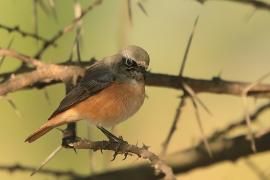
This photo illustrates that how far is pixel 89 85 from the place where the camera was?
437 centimetres

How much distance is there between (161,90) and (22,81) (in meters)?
3.38

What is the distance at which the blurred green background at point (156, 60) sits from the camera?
6.27 meters

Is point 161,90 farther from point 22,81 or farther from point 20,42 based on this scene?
point 22,81

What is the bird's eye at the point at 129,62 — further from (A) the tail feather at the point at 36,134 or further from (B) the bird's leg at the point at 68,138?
(B) the bird's leg at the point at 68,138

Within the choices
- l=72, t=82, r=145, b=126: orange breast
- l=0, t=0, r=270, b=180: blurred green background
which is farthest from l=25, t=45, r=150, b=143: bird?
l=0, t=0, r=270, b=180: blurred green background

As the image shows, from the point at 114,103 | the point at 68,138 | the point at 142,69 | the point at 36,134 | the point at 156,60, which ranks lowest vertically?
the point at 68,138

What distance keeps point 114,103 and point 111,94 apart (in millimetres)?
58

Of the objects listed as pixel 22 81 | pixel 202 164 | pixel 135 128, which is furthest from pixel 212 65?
pixel 22 81

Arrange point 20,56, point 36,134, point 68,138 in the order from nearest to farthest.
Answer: point 68,138 → point 20,56 → point 36,134

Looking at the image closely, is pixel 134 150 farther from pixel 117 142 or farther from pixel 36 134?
pixel 36 134

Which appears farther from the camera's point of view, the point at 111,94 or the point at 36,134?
the point at 111,94

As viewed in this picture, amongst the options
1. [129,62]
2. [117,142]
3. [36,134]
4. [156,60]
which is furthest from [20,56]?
[156,60]

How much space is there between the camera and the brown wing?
4.23 metres

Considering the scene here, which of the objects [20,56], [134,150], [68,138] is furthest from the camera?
[20,56]
